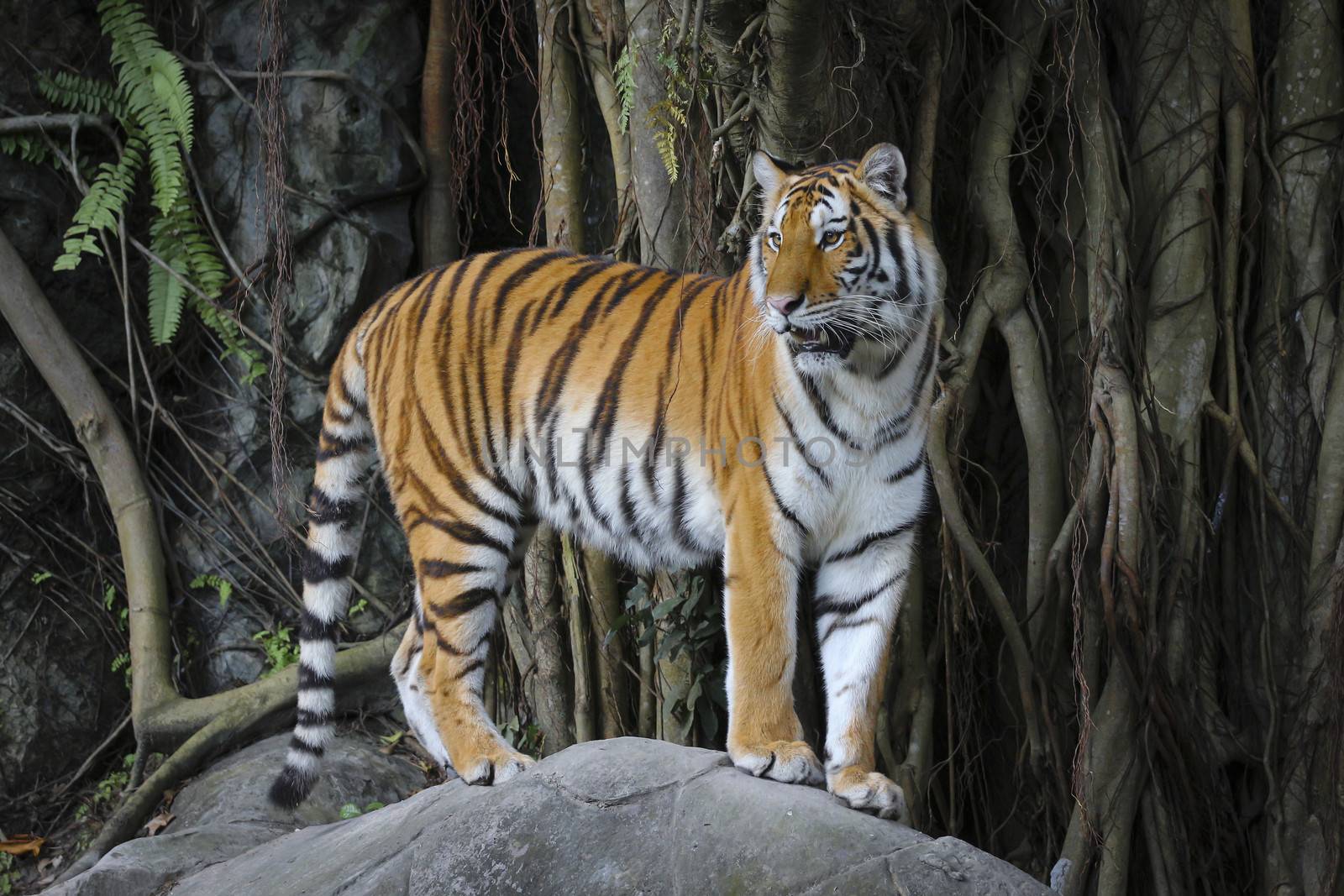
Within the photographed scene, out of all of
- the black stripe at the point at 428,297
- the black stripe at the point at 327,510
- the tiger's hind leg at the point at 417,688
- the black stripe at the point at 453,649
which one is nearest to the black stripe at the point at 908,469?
the black stripe at the point at 453,649

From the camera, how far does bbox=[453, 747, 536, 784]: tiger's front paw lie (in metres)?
3.86

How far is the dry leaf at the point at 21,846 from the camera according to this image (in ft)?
19.5

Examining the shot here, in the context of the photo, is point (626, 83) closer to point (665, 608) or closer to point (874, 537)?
point (665, 608)

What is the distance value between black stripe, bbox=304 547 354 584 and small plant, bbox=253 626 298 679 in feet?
6.75

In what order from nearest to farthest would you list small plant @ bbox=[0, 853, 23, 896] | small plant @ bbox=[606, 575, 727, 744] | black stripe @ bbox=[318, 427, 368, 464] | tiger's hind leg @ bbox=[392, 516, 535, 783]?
tiger's hind leg @ bbox=[392, 516, 535, 783]
black stripe @ bbox=[318, 427, 368, 464]
small plant @ bbox=[606, 575, 727, 744]
small plant @ bbox=[0, 853, 23, 896]

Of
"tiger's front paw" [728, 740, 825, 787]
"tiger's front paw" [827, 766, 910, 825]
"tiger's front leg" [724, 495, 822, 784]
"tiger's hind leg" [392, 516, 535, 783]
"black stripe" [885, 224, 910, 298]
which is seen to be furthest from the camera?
"tiger's hind leg" [392, 516, 535, 783]

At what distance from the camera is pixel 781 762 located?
11.4ft

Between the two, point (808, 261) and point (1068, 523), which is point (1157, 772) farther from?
point (808, 261)

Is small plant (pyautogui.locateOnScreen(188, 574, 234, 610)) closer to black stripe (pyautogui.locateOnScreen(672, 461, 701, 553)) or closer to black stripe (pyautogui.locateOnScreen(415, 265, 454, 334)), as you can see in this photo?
black stripe (pyautogui.locateOnScreen(415, 265, 454, 334))

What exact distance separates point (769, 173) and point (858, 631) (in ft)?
4.45

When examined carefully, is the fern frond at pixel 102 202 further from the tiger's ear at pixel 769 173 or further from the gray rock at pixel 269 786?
the tiger's ear at pixel 769 173

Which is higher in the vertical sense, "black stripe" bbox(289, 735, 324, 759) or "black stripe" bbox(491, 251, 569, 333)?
"black stripe" bbox(491, 251, 569, 333)

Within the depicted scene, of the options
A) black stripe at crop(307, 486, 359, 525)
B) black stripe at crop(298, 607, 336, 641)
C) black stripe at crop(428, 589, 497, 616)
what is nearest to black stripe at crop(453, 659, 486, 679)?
black stripe at crop(428, 589, 497, 616)

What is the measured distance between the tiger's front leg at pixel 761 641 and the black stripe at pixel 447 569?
92cm
